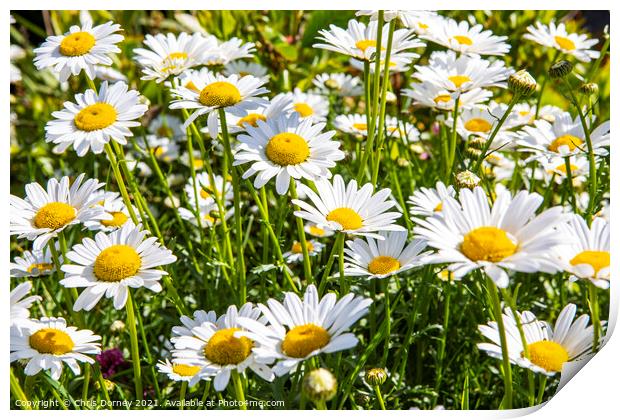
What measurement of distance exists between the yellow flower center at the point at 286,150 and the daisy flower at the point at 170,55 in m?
0.26

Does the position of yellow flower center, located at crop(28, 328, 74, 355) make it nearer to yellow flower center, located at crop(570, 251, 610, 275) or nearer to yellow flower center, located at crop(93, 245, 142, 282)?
yellow flower center, located at crop(93, 245, 142, 282)

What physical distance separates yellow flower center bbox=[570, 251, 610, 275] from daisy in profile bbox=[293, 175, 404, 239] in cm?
25

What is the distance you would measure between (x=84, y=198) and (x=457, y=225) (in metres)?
0.60

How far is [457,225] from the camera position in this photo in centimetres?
94

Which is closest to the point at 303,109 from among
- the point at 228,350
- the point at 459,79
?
the point at 459,79

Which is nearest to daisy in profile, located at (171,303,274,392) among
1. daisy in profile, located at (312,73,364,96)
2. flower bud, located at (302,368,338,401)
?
flower bud, located at (302,368,338,401)

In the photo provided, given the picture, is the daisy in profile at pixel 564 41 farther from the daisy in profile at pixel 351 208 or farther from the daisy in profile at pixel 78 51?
the daisy in profile at pixel 78 51

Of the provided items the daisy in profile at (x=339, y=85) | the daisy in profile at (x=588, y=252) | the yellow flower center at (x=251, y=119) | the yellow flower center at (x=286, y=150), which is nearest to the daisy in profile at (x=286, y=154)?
the yellow flower center at (x=286, y=150)

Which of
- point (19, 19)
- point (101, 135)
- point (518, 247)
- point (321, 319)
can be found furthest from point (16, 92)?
point (518, 247)

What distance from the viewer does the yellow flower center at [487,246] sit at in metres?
0.89

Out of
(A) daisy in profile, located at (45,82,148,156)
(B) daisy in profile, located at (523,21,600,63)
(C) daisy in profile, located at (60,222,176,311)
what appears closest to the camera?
(C) daisy in profile, located at (60,222,176,311)

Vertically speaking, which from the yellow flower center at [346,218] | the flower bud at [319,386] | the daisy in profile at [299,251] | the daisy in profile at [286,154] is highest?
the daisy in profile at [286,154]

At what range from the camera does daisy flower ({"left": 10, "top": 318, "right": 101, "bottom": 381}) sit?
1.07 m
